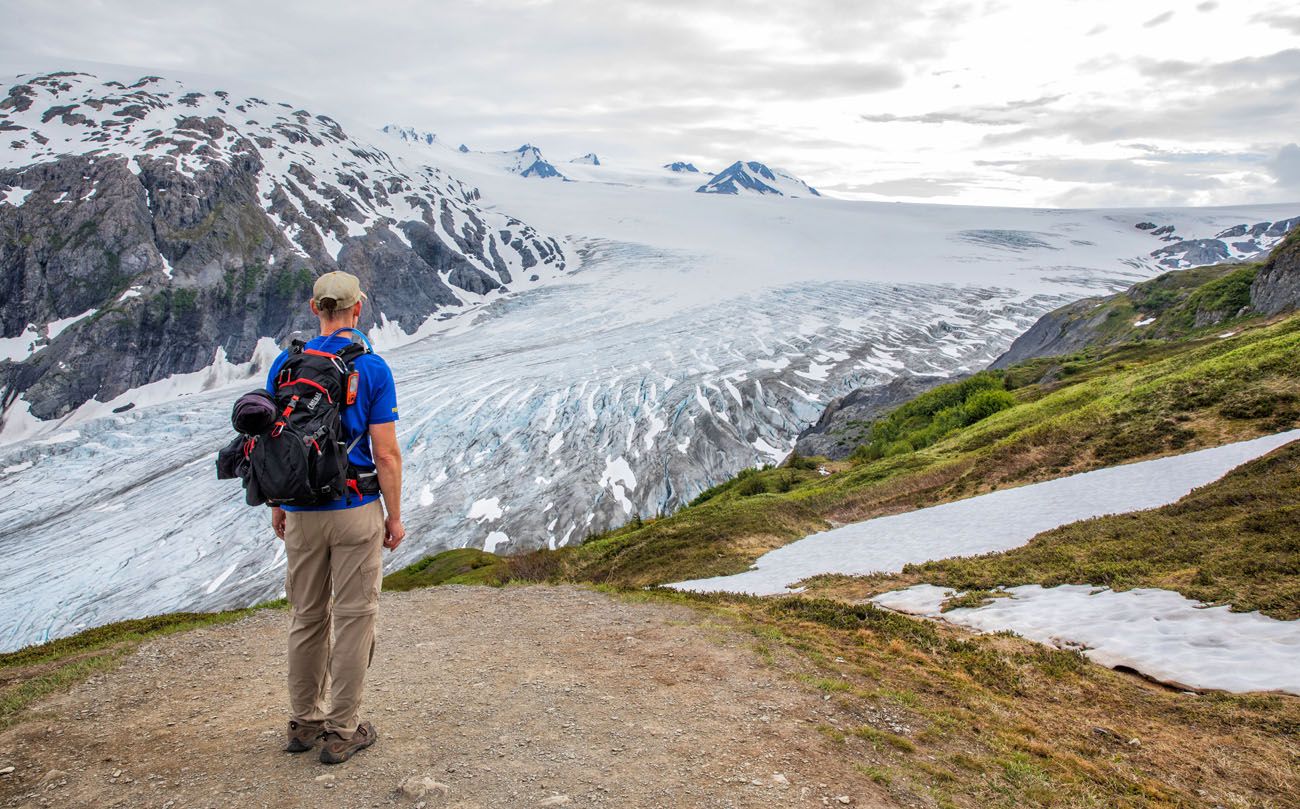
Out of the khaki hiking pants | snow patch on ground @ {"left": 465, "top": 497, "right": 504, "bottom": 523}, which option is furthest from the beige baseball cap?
snow patch on ground @ {"left": 465, "top": 497, "right": 504, "bottom": 523}

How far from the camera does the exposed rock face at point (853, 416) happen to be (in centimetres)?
4069

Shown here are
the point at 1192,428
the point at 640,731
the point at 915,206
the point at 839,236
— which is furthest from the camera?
the point at 915,206

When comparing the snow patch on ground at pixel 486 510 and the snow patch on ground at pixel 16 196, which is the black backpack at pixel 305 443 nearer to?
the snow patch on ground at pixel 486 510

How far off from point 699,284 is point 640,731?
3841 inches

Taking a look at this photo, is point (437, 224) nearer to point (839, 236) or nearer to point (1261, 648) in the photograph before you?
point (839, 236)

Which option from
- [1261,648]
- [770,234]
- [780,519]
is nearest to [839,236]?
[770,234]

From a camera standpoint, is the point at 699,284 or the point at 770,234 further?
the point at 770,234

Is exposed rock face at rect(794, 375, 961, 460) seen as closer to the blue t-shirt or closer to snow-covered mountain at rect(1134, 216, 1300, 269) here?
the blue t-shirt

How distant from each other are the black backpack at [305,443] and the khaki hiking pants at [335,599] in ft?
0.75

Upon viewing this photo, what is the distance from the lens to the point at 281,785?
16.1ft

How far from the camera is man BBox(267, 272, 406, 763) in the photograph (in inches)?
199

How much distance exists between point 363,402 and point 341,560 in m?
1.20

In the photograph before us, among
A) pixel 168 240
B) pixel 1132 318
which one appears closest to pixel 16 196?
pixel 168 240

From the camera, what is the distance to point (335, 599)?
5102mm
